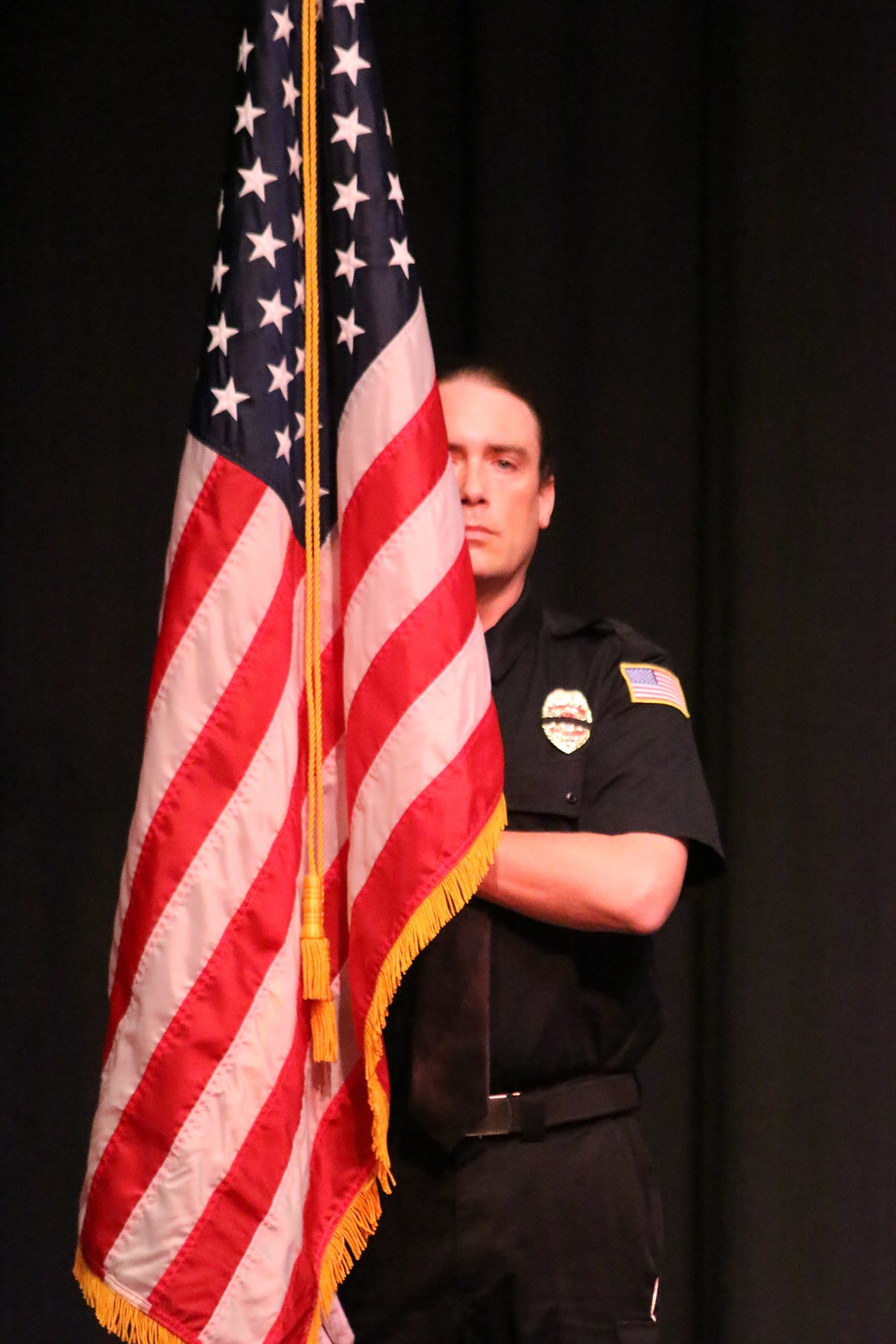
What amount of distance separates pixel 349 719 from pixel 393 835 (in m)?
0.14

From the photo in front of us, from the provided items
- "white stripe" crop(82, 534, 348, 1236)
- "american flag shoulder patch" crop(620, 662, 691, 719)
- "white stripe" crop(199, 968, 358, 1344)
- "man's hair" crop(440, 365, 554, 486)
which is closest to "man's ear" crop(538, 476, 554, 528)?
"man's hair" crop(440, 365, 554, 486)

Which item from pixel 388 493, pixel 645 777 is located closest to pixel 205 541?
pixel 388 493

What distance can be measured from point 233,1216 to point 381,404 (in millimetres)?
883

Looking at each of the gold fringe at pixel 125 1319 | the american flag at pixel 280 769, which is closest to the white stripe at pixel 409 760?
the american flag at pixel 280 769

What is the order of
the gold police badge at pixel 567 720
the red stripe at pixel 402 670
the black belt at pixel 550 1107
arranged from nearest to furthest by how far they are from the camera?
1. the red stripe at pixel 402 670
2. the black belt at pixel 550 1107
3. the gold police badge at pixel 567 720

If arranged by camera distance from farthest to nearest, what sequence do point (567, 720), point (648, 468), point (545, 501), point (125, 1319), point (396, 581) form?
point (648, 468) → point (545, 501) → point (567, 720) → point (396, 581) → point (125, 1319)

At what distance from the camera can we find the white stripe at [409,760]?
1.54 metres

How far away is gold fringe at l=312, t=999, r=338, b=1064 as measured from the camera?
5.07ft

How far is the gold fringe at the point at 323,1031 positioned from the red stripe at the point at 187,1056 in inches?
2.8

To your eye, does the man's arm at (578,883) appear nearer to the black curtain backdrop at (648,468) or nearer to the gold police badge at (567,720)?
the gold police badge at (567,720)

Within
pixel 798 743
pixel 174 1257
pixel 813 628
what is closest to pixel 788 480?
pixel 813 628

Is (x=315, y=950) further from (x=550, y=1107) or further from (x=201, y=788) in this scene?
(x=550, y=1107)

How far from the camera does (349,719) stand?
5.23ft

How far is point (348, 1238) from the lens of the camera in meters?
1.58
